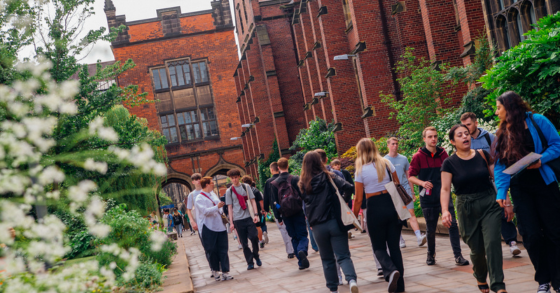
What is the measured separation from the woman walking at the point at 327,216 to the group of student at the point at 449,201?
12 mm

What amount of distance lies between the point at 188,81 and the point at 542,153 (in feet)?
135

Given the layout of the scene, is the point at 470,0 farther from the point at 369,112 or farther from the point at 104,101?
the point at 104,101

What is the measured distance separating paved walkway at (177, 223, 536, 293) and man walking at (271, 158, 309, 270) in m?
0.30

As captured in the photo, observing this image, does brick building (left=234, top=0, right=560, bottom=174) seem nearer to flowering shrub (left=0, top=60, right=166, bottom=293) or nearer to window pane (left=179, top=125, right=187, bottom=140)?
window pane (left=179, top=125, right=187, bottom=140)

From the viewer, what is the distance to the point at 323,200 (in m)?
6.37

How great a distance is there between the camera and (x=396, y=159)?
9.13 m

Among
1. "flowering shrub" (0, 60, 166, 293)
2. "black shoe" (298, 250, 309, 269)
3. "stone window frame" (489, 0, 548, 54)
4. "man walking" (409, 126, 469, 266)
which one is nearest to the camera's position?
"flowering shrub" (0, 60, 166, 293)

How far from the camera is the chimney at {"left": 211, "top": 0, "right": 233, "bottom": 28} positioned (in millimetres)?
44938

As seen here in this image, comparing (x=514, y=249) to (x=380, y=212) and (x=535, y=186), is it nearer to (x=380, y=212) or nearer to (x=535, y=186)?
(x=380, y=212)

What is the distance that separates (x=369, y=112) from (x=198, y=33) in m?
25.8

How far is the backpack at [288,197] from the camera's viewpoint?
894 centimetres

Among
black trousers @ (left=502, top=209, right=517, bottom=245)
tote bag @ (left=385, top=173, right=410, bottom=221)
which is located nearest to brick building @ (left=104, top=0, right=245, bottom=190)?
black trousers @ (left=502, top=209, right=517, bottom=245)

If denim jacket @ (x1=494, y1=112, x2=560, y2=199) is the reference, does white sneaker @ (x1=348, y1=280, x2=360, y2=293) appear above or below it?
below

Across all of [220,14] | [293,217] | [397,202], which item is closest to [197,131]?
[220,14]
